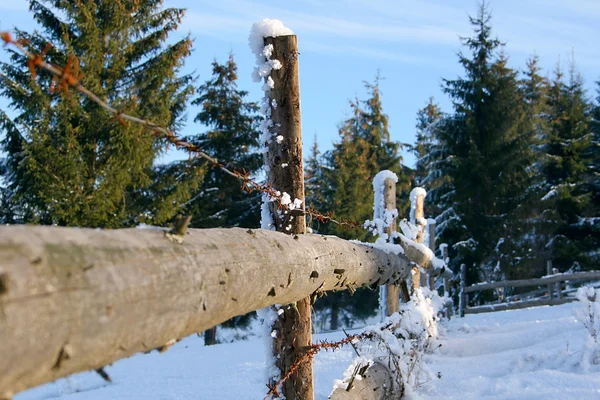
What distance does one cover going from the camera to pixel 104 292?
1329mm

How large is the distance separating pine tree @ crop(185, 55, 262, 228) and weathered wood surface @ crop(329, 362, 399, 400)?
15.1m

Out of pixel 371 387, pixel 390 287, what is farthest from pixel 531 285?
pixel 371 387

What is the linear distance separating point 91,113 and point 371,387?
10866 mm

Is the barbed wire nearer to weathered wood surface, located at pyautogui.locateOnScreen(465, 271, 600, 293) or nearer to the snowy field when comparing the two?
the snowy field

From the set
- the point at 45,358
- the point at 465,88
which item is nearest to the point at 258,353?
the point at 45,358

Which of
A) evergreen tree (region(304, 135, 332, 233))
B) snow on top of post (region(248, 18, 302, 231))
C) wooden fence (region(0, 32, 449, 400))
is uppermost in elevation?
evergreen tree (region(304, 135, 332, 233))

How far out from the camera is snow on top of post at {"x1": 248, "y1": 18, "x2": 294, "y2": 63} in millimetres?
3430

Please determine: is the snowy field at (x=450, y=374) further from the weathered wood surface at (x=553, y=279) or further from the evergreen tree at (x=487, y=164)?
the evergreen tree at (x=487, y=164)

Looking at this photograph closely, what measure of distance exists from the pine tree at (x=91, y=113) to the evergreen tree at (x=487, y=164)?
1300cm

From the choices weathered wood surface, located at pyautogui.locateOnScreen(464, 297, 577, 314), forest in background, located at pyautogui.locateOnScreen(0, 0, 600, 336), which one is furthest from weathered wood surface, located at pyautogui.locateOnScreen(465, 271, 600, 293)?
forest in background, located at pyautogui.locateOnScreen(0, 0, 600, 336)

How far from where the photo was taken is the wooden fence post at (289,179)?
3.38 metres

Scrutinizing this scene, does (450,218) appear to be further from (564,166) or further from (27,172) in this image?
(27,172)

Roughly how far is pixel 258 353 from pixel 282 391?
6.63 m

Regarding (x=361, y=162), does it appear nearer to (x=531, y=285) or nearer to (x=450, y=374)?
(x=531, y=285)
